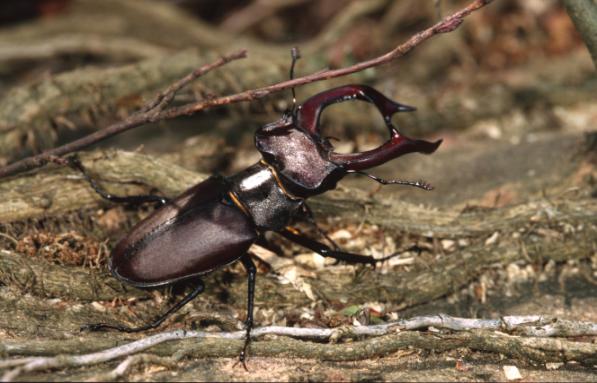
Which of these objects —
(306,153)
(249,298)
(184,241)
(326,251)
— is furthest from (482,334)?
(184,241)

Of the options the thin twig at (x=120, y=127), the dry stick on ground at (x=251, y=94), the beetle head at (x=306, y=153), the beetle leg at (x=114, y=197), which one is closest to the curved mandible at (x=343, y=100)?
the beetle head at (x=306, y=153)

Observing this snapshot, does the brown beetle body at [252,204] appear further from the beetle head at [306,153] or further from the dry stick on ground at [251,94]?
the dry stick on ground at [251,94]

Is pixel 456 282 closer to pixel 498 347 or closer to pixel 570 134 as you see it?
pixel 498 347

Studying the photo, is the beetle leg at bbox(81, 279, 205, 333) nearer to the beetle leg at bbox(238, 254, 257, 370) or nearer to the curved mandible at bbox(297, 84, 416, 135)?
the beetle leg at bbox(238, 254, 257, 370)

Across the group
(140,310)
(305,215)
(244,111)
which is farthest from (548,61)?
(140,310)

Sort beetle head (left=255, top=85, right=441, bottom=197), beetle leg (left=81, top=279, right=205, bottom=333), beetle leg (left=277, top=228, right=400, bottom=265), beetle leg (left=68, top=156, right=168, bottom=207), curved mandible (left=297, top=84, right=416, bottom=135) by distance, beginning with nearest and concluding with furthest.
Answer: beetle leg (left=81, top=279, right=205, bottom=333) → curved mandible (left=297, top=84, right=416, bottom=135) → beetle head (left=255, top=85, right=441, bottom=197) → beetle leg (left=277, top=228, right=400, bottom=265) → beetle leg (left=68, top=156, right=168, bottom=207)

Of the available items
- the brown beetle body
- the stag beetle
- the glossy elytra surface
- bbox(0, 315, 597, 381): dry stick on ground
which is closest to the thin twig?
the stag beetle

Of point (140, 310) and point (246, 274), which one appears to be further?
point (246, 274)
